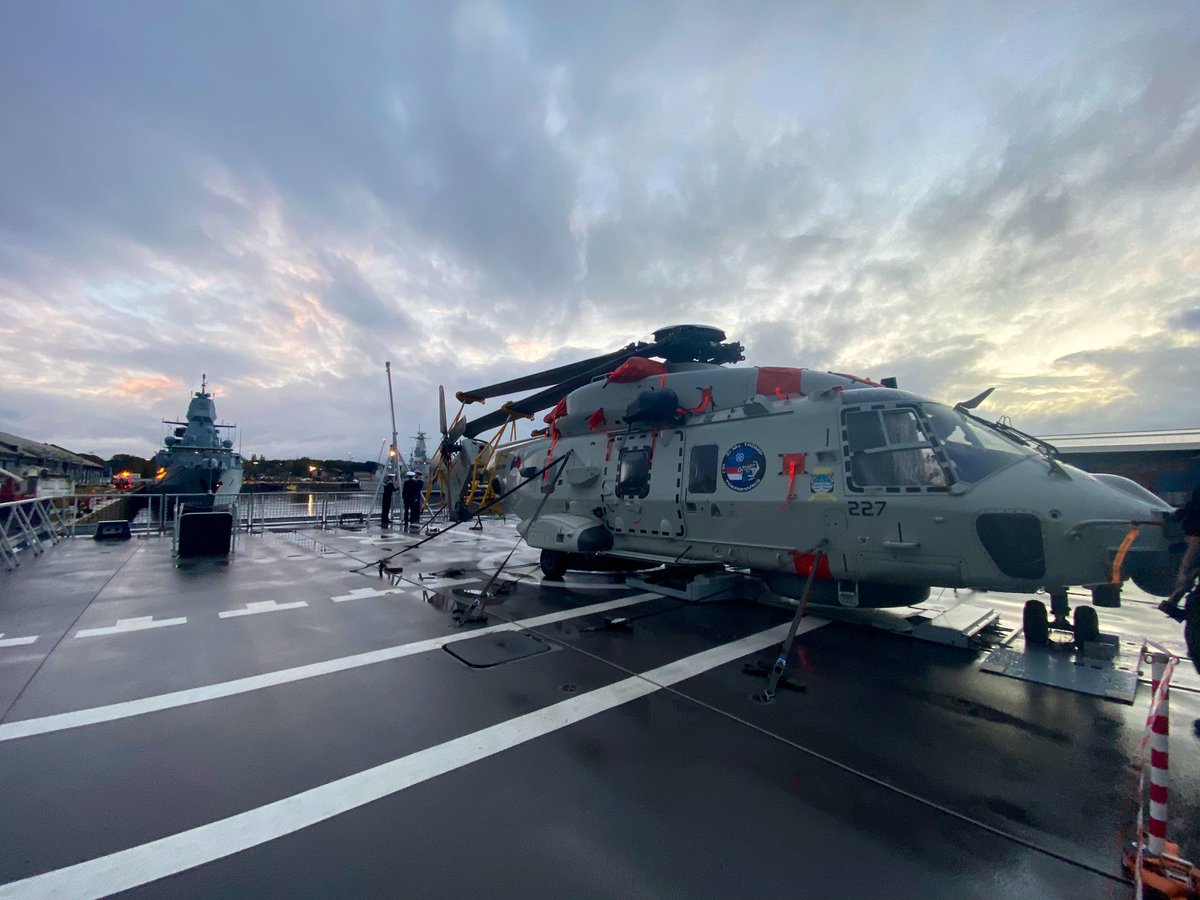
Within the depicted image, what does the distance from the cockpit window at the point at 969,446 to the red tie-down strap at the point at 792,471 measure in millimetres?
1416

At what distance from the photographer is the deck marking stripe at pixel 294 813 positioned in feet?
7.39

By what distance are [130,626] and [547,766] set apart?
19.9ft

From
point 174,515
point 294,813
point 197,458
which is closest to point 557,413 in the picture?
point 294,813

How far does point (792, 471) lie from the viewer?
612cm

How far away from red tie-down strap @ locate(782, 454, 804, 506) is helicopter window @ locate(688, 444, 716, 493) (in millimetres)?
1073

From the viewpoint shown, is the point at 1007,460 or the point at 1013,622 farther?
the point at 1013,622

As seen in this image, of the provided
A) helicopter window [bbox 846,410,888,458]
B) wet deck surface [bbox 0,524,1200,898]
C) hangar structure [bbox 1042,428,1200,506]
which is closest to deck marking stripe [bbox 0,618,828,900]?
wet deck surface [bbox 0,524,1200,898]

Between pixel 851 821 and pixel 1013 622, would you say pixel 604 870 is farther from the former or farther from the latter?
pixel 1013 622

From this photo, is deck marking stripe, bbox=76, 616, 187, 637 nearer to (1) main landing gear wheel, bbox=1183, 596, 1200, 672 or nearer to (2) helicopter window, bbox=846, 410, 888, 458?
(2) helicopter window, bbox=846, 410, 888, 458

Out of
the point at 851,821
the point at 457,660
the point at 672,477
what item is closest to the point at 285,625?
the point at 457,660

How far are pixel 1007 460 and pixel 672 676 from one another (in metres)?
4.08

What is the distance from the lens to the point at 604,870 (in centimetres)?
237

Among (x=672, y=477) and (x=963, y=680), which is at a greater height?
(x=672, y=477)

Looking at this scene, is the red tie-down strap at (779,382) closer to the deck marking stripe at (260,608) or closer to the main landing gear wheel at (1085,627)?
the main landing gear wheel at (1085,627)
